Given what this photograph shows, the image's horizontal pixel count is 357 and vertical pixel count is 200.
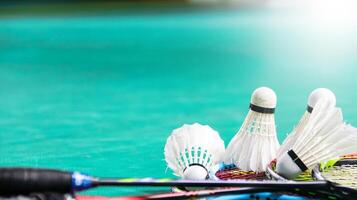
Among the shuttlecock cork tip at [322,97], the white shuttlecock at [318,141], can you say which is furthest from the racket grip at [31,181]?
the shuttlecock cork tip at [322,97]

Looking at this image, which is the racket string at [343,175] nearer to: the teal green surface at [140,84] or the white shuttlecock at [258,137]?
the white shuttlecock at [258,137]

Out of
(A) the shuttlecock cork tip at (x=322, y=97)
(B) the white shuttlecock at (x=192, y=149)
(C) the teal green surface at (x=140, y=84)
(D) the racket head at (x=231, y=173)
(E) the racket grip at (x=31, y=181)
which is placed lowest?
(E) the racket grip at (x=31, y=181)

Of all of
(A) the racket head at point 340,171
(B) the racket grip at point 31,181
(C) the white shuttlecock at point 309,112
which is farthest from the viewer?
(C) the white shuttlecock at point 309,112

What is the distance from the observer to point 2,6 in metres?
20.0

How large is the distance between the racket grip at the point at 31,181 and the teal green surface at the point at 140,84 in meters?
0.62

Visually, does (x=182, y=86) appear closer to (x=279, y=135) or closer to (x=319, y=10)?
(x=279, y=135)

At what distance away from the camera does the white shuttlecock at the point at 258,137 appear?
2.49 meters

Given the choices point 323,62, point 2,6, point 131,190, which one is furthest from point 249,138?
point 2,6

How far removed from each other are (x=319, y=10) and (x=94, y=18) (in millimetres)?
5878

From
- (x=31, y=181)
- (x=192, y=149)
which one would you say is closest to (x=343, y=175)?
(x=192, y=149)

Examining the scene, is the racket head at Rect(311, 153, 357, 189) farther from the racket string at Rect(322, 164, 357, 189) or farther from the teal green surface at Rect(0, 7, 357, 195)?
the teal green surface at Rect(0, 7, 357, 195)

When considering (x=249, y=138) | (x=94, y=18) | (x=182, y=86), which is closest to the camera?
(x=249, y=138)

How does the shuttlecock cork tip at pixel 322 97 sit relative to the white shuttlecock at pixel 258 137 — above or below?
above

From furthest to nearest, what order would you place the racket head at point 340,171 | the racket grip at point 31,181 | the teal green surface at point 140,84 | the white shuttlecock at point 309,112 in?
the teal green surface at point 140,84
the white shuttlecock at point 309,112
the racket head at point 340,171
the racket grip at point 31,181
